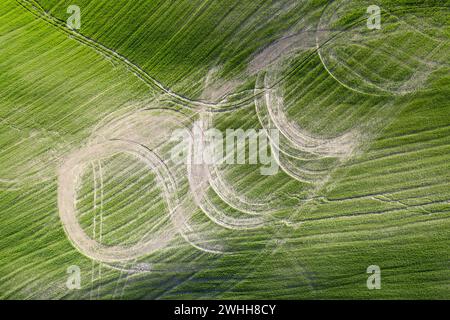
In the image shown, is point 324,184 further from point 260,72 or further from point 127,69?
point 127,69

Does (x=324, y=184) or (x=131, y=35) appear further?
(x=131, y=35)

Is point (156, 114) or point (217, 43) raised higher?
point (217, 43)

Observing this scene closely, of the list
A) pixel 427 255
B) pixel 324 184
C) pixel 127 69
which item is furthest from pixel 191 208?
pixel 427 255

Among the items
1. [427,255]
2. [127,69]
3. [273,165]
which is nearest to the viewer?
[427,255]
